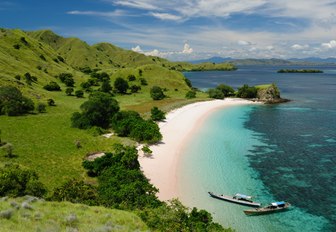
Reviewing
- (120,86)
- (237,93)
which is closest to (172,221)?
(120,86)

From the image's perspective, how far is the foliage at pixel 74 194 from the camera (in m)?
29.6

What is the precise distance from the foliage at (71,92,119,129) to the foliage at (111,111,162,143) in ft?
13.7

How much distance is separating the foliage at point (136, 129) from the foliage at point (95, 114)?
4175mm

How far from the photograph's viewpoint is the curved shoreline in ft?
142

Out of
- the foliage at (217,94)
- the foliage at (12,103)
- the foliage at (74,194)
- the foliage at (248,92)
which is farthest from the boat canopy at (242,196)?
the foliage at (248,92)

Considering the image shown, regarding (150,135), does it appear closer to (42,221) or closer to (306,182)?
(306,182)

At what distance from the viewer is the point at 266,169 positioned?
5044 centimetres

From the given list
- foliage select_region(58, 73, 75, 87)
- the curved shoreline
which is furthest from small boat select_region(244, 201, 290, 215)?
foliage select_region(58, 73, 75, 87)

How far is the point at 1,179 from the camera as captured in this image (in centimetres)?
2947

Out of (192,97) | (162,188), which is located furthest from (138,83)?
(162,188)

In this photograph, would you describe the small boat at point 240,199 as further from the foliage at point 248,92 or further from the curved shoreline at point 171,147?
the foliage at point 248,92

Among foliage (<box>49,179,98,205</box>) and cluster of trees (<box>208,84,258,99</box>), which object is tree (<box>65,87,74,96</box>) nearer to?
cluster of trees (<box>208,84,258,99</box>)

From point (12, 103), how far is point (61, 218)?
6047 cm

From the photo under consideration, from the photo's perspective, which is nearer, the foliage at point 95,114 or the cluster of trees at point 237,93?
the foliage at point 95,114
